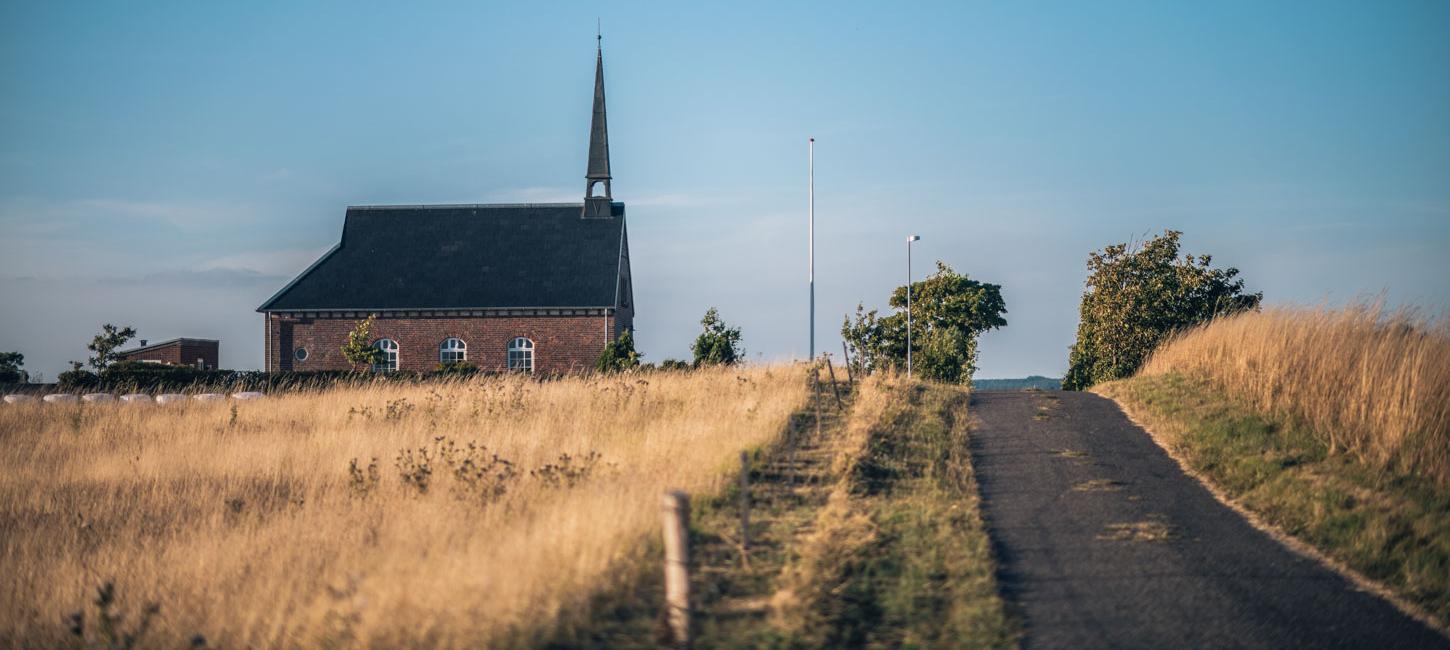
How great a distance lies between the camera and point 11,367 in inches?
1857

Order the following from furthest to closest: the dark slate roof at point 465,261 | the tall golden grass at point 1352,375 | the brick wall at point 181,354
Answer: the brick wall at point 181,354, the dark slate roof at point 465,261, the tall golden grass at point 1352,375

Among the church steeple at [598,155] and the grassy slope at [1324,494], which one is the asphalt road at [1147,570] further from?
the church steeple at [598,155]

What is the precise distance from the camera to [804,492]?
11852 mm

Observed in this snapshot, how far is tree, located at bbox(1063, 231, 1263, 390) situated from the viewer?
43.8 m

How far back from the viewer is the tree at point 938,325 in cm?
5366

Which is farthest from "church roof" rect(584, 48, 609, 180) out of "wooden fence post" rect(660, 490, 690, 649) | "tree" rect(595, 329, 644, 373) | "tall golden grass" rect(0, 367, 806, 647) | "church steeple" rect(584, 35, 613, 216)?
"wooden fence post" rect(660, 490, 690, 649)

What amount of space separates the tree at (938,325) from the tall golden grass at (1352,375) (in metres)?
32.5

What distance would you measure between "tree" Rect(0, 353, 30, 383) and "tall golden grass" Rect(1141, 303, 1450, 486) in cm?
4071

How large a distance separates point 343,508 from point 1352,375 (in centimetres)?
1285

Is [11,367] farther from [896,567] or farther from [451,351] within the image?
[896,567]

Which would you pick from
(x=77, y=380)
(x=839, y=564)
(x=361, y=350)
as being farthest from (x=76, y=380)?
(x=839, y=564)

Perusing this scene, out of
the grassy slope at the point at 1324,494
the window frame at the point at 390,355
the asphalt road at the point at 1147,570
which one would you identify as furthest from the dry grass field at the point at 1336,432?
the window frame at the point at 390,355

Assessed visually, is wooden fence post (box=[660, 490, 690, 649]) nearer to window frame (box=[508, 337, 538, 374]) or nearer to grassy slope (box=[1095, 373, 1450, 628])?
grassy slope (box=[1095, 373, 1450, 628])

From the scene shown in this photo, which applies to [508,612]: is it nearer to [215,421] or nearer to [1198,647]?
[1198,647]
